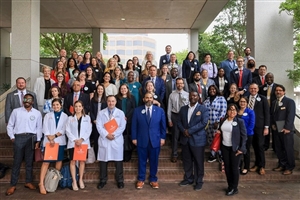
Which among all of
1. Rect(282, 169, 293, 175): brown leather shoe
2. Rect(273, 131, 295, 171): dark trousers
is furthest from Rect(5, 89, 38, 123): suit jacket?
Rect(282, 169, 293, 175): brown leather shoe

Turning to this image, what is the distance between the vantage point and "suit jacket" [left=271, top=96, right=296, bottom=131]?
6.39 meters

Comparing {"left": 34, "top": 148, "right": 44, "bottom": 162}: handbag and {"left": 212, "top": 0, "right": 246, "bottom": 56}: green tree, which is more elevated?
{"left": 212, "top": 0, "right": 246, "bottom": 56}: green tree

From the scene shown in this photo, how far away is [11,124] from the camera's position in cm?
552

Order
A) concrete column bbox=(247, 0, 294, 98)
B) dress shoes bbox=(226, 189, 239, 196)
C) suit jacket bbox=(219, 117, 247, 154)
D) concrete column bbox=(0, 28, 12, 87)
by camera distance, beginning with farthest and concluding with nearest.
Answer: concrete column bbox=(0, 28, 12, 87) < concrete column bbox=(247, 0, 294, 98) < dress shoes bbox=(226, 189, 239, 196) < suit jacket bbox=(219, 117, 247, 154)

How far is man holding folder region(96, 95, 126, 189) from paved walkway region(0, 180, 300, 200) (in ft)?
0.98

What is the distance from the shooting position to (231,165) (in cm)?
541

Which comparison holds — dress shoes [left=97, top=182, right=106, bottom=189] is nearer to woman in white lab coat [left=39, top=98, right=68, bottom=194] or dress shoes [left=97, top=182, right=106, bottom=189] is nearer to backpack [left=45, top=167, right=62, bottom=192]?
backpack [left=45, top=167, right=62, bottom=192]

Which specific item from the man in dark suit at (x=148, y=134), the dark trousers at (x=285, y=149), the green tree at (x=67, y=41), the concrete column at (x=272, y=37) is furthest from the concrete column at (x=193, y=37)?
the man in dark suit at (x=148, y=134)

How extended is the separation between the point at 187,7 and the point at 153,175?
9.75 metres

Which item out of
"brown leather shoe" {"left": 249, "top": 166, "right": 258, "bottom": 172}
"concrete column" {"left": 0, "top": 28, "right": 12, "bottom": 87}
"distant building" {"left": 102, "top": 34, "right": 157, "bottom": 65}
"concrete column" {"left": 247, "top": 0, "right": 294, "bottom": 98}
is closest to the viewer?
"brown leather shoe" {"left": 249, "top": 166, "right": 258, "bottom": 172}

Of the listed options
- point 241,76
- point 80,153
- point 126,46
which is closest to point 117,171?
point 80,153

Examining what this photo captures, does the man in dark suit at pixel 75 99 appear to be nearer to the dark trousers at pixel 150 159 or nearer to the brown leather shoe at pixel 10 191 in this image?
the dark trousers at pixel 150 159

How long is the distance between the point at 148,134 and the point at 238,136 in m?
1.76

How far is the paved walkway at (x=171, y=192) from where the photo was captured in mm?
5348
